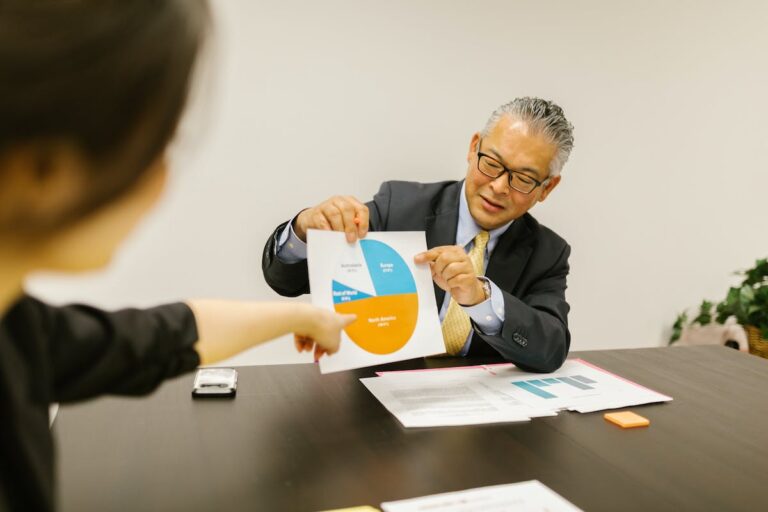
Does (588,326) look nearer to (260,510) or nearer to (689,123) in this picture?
(689,123)

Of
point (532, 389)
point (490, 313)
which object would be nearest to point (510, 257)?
point (490, 313)

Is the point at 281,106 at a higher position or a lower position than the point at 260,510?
higher

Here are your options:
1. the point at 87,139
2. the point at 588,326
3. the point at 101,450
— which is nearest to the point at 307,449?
the point at 101,450

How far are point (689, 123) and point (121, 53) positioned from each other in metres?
3.42

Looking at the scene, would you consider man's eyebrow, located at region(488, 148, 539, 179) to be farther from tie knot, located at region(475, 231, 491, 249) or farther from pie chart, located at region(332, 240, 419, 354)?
pie chart, located at region(332, 240, 419, 354)

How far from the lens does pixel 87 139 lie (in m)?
0.44

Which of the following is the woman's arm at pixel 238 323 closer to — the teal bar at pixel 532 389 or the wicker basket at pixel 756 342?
the teal bar at pixel 532 389

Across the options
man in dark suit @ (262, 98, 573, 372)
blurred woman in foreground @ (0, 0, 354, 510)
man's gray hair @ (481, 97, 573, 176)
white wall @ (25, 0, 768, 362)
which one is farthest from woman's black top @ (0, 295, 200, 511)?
white wall @ (25, 0, 768, 362)

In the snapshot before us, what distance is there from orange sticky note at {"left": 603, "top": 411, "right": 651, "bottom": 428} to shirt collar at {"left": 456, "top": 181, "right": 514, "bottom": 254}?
70cm

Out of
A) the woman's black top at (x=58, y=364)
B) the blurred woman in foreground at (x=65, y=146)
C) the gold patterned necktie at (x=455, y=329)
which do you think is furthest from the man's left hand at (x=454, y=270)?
the blurred woman in foreground at (x=65, y=146)

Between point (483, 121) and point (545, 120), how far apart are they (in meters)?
1.14

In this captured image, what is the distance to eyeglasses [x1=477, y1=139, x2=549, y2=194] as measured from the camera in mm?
1779

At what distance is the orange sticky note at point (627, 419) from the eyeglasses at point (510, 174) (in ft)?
2.40

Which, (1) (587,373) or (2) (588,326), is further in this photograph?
(2) (588,326)
